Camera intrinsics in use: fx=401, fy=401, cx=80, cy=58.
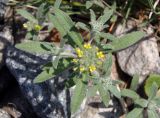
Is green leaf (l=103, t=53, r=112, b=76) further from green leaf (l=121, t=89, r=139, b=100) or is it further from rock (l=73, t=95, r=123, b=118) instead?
rock (l=73, t=95, r=123, b=118)

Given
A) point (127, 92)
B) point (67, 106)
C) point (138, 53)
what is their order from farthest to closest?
point (138, 53) < point (67, 106) < point (127, 92)

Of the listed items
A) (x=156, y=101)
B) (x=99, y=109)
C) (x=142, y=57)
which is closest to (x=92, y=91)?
(x=156, y=101)

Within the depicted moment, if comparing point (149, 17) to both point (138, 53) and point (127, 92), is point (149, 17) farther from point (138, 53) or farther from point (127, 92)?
point (127, 92)

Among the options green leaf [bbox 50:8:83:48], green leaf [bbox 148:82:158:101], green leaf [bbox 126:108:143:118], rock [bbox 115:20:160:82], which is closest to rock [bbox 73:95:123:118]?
rock [bbox 115:20:160:82]

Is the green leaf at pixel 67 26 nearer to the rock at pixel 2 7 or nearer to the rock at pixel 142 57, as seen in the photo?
the rock at pixel 142 57

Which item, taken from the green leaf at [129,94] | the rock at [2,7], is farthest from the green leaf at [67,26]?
the rock at [2,7]

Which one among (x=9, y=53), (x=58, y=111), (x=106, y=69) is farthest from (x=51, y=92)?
(x=106, y=69)
